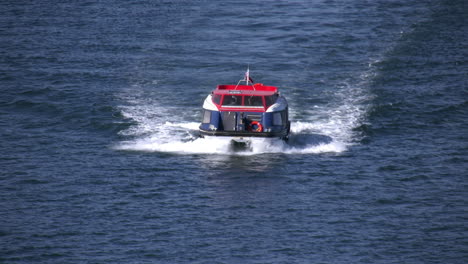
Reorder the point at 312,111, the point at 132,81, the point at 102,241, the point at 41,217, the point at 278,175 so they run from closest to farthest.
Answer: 1. the point at 102,241
2. the point at 41,217
3. the point at 278,175
4. the point at 312,111
5. the point at 132,81

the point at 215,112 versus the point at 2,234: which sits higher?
the point at 215,112

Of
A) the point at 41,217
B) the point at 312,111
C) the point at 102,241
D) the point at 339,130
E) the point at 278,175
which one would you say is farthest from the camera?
the point at 312,111

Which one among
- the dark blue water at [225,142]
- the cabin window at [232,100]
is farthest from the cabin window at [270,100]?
the dark blue water at [225,142]

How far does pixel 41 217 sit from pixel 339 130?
1052 inches

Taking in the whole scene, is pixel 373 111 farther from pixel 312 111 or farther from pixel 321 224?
pixel 321 224

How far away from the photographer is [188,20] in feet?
A: 326

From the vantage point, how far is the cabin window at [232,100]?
65.4 meters

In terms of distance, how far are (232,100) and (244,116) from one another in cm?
202

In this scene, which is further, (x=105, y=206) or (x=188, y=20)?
(x=188, y=20)

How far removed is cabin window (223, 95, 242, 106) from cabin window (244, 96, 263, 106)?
0.47 m

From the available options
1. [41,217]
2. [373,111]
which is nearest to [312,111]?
[373,111]

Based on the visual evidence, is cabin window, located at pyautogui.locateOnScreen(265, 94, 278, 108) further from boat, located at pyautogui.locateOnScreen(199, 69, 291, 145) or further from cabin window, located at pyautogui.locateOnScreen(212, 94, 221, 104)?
cabin window, located at pyautogui.locateOnScreen(212, 94, 221, 104)

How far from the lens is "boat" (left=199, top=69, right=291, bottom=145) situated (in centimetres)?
6384

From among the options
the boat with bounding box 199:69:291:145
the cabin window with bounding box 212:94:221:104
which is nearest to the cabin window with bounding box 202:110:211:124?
the boat with bounding box 199:69:291:145
